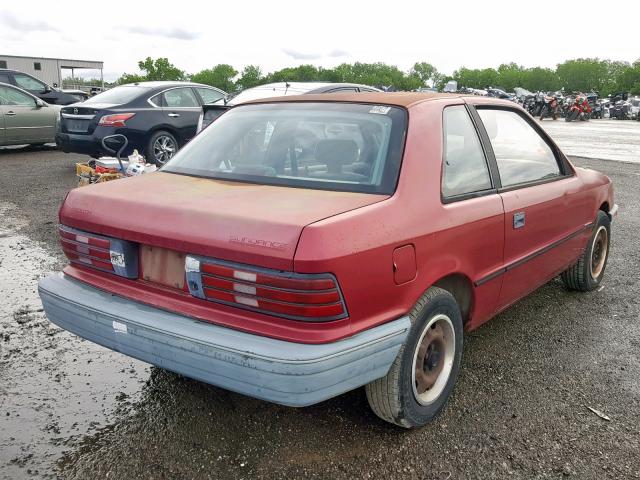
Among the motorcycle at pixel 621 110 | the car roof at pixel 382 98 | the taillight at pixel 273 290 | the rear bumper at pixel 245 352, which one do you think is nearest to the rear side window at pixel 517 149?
the car roof at pixel 382 98

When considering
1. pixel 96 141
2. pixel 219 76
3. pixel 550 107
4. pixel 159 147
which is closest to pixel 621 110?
pixel 550 107

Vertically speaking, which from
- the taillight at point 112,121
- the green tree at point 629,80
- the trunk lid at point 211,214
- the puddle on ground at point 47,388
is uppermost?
the green tree at point 629,80

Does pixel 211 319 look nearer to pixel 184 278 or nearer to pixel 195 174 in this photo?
pixel 184 278

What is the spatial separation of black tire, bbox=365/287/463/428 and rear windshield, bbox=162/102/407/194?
1.84ft

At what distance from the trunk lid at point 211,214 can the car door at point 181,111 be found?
7086mm

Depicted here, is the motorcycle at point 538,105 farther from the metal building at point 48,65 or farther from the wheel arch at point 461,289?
the metal building at point 48,65

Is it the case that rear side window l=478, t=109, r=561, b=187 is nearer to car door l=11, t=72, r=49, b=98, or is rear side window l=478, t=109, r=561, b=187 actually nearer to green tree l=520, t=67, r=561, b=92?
car door l=11, t=72, r=49, b=98

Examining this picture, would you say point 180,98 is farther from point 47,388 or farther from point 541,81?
point 541,81

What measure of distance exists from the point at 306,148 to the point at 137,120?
7.00 m

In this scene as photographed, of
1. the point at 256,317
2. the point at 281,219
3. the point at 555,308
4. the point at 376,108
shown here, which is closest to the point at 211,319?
the point at 256,317

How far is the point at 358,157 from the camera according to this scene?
2.63m

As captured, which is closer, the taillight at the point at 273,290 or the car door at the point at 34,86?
the taillight at the point at 273,290

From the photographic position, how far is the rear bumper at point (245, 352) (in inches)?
Result: 80.0

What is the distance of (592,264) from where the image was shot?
4.46m
